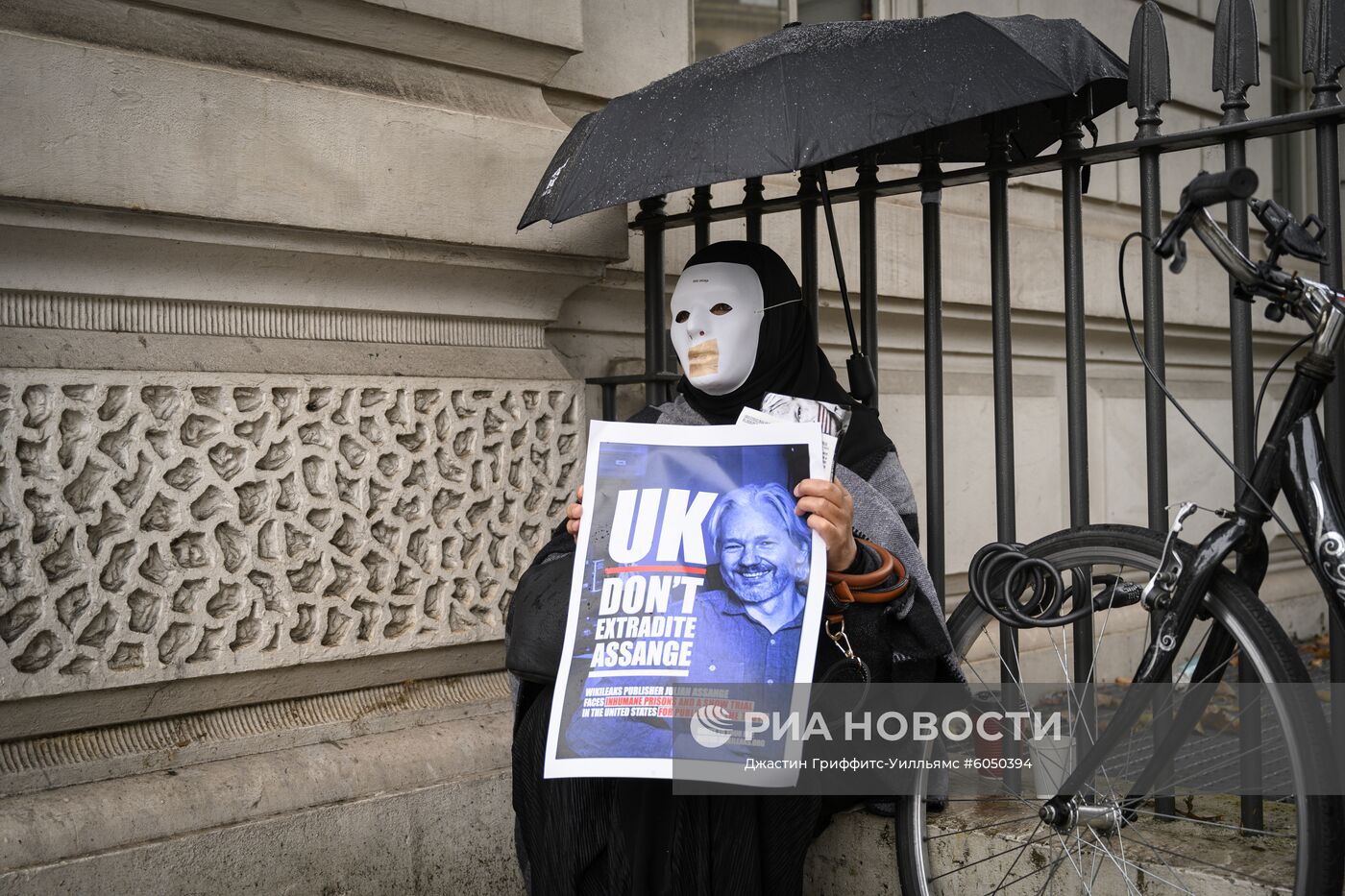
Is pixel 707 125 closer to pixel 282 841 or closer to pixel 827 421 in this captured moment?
pixel 827 421

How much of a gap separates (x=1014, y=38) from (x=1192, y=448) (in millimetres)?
4070

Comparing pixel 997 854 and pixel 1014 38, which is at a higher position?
pixel 1014 38

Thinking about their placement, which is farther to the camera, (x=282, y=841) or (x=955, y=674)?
(x=282, y=841)

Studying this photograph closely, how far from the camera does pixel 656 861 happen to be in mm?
2123

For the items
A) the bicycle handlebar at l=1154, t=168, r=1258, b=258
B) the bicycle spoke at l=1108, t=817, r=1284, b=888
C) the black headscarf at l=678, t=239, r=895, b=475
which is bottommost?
the bicycle spoke at l=1108, t=817, r=1284, b=888

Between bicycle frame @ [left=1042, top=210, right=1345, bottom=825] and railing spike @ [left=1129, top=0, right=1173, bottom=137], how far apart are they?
49cm

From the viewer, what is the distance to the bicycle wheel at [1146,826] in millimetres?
1729

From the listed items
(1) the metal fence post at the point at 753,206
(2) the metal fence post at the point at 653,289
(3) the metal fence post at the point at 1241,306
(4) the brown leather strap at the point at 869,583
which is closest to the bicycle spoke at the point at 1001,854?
(3) the metal fence post at the point at 1241,306

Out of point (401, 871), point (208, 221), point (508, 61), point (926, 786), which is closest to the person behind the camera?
point (926, 786)

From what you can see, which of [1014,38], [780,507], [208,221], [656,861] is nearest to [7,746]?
[208,221]

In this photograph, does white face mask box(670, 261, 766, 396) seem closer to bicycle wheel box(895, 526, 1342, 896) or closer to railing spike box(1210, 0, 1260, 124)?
bicycle wheel box(895, 526, 1342, 896)

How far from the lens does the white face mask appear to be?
238 centimetres

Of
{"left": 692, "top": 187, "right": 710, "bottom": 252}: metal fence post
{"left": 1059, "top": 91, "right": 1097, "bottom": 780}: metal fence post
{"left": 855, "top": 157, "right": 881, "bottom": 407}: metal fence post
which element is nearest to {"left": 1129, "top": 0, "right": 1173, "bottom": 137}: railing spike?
{"left": 1059, "top": 91, "right": 1097, "bottom": 780}: metal fence post

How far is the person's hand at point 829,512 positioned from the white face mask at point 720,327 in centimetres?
46
